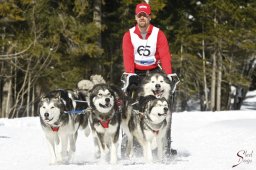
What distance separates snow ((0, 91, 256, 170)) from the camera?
21.5 ft

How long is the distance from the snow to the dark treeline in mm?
9106

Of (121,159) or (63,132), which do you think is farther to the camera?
(121,159)

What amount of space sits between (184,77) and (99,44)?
17.9 ft

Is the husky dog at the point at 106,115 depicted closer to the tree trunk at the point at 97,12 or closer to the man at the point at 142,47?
the man at the point at 142,47

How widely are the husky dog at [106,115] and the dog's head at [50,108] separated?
40 centimetres

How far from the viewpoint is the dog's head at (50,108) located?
22.0ft

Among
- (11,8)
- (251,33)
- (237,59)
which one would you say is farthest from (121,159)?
(237,59)

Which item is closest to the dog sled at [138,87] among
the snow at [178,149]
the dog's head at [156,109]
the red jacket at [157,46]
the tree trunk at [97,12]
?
the red jacket at [157,46]

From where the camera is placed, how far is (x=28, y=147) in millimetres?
9500

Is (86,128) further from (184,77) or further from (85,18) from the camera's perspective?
(184,77)

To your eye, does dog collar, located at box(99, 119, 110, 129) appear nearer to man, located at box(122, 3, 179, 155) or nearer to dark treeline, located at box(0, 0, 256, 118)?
man, located at box(122, 3, 179, 155)

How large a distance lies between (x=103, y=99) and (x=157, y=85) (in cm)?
75

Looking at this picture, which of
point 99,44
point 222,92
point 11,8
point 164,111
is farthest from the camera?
point 222,92

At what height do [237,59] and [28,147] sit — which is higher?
[237,59]
